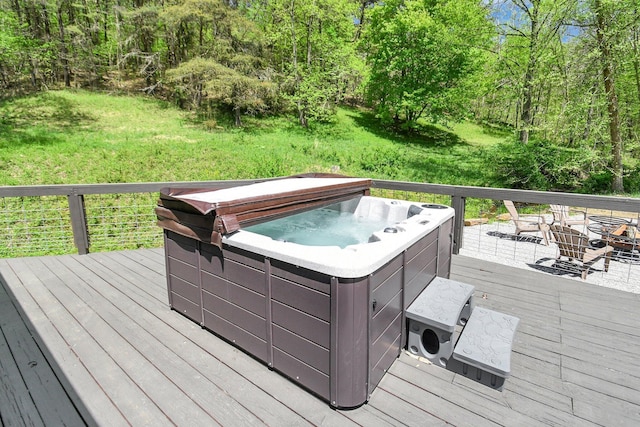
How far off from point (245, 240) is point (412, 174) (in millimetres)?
8624

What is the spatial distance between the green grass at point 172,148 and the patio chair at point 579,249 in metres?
5.92

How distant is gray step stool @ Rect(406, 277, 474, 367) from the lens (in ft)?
5.73

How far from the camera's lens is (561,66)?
7.12 meters

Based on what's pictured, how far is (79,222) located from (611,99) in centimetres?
971

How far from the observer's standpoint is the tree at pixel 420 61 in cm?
1217

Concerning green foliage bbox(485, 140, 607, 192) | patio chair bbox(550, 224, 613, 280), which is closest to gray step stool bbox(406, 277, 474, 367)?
patio chair bbox(550, 224, 613, 280)

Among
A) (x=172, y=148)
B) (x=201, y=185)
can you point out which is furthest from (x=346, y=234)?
(x=172, y=148)

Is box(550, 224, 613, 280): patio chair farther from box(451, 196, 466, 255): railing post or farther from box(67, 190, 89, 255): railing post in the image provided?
box(67, 190, 89, 255): railing post

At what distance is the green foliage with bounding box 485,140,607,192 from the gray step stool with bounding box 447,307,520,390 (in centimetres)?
736

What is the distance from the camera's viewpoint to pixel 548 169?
802 centimetres

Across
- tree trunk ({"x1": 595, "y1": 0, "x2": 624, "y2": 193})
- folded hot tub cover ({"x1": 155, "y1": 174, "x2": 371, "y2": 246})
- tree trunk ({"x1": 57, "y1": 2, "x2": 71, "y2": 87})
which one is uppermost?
tree trunk ({"x1": 57, "y1": 2, "x2": 71, "y2": 87})

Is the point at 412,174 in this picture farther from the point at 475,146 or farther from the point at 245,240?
the point at 245,240

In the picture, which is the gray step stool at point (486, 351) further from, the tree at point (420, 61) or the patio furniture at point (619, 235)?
the tree at point (420, 61)

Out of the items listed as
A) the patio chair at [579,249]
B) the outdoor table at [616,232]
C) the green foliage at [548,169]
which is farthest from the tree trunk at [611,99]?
the patio chair at [579,249]
